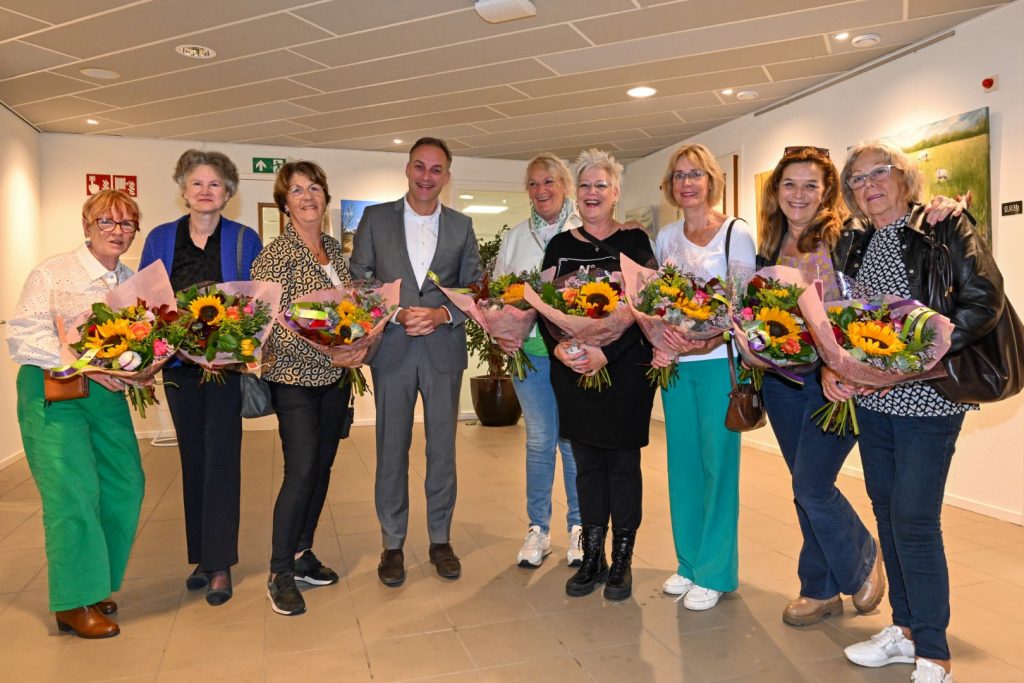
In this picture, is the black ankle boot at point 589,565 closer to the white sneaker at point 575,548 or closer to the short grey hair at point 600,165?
the white sneaker at point 575,548

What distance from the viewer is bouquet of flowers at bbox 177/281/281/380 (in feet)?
8.44

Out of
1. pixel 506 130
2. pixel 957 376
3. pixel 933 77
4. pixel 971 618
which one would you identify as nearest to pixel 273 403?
pixel 957 376

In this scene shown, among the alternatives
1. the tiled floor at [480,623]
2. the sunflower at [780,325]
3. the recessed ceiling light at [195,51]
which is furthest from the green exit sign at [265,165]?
the sunflower at [780,325]

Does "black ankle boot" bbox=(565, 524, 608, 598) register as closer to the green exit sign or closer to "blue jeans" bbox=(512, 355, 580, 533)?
"blue jeans" bbox=(512, 355, 580, 533)

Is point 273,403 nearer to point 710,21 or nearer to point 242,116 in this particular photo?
point 710,21

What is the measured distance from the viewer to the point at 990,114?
4.30m

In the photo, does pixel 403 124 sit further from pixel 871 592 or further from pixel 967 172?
pixel 871 592

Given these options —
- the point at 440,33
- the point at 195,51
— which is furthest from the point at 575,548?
the point at 195,51

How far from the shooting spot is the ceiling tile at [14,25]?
4.20 meters

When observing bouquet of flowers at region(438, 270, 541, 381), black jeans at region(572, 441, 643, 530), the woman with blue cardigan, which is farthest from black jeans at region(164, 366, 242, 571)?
black jeans at region(572, 441, 643, 530)

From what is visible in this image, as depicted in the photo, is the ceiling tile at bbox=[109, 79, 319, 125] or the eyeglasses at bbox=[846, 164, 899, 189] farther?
the ceiling tile at bbox=[109, 79, 319, 125]

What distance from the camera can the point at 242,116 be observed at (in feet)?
21.5

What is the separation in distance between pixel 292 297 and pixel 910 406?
2141 mm

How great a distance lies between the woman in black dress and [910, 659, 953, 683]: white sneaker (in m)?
1.06
